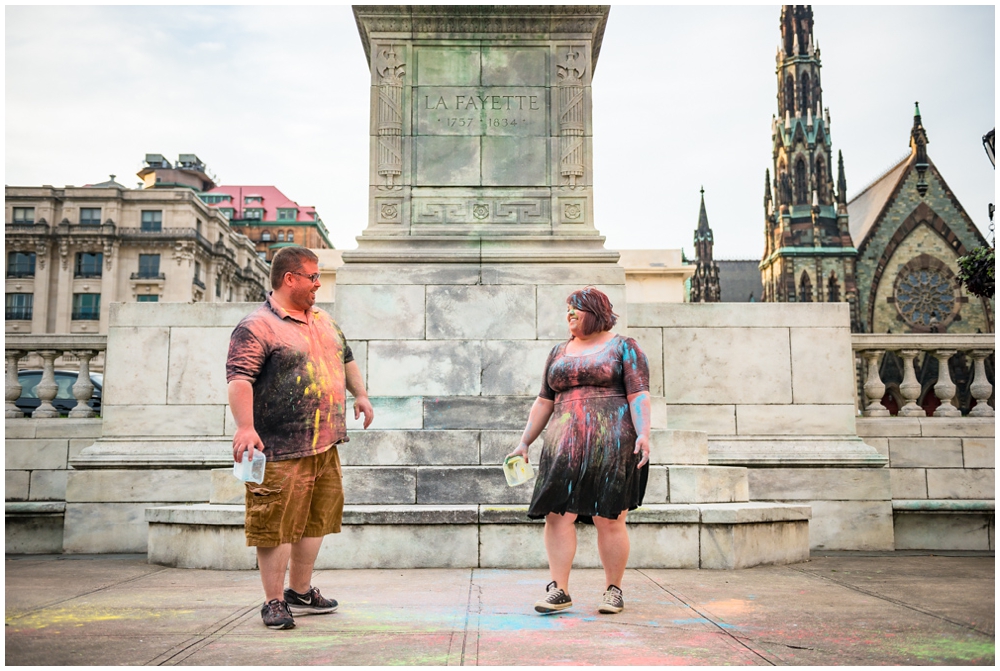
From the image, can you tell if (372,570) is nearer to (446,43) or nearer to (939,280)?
(446,43)

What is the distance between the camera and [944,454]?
958cm

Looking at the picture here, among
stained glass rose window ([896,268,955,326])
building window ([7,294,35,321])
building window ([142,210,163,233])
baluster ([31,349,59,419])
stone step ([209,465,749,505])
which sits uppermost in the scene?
building window ([142,210,163,233])

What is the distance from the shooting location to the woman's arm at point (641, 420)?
4840mm

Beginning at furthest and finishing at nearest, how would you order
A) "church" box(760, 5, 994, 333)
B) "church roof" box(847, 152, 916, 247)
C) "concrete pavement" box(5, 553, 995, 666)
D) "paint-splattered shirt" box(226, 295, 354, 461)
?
"church roof" box(847, 152, 916, 247), "church" box(760, 5, 994, 333), "paint-splattered shirt" box(226, 295, 354, 461), "concrete pavement" box(5, 553, 995, 666)

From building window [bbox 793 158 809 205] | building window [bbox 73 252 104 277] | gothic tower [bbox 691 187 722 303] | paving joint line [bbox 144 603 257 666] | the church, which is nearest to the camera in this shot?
paving joint line [bbox 144 603 257 666]

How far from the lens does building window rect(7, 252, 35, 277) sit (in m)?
65.3

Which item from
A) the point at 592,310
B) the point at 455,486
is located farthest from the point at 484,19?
the point at 592,310

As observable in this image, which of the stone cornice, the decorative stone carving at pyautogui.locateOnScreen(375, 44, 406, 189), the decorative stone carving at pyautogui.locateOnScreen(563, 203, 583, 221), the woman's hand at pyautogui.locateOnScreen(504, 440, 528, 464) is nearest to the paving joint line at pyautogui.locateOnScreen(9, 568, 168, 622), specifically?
the woman's hand at pyautogui.locateOnScreen(504, 440, 528, 464)

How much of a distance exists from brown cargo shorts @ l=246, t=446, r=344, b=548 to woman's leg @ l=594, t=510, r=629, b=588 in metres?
1.45

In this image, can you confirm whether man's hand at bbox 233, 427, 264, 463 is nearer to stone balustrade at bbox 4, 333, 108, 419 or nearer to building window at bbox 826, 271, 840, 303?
stone balustrade at bbox 4, 333, 108, 419

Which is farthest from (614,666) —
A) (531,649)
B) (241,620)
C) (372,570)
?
(372,570)

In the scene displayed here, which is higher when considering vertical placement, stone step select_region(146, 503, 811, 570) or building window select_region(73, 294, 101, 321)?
building window select_region(73, 294, 101, 321)

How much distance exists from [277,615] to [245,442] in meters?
0.86

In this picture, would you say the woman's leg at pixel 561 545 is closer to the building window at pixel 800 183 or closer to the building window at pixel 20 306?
the building window at pixel 20 306
